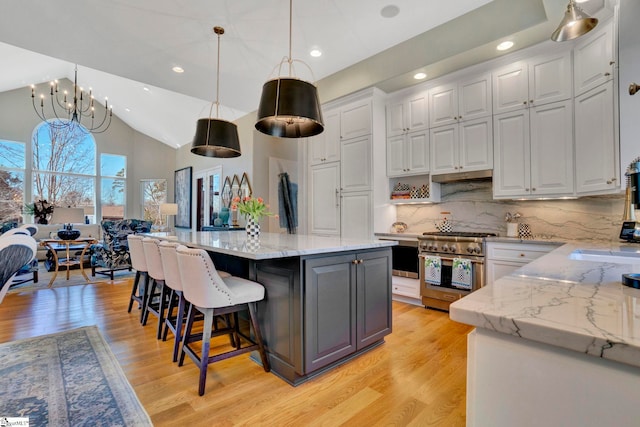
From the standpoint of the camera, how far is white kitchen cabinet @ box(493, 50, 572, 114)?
2836 millimetres

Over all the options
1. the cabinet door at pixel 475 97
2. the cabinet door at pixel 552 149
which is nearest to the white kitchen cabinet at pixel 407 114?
the cabinet door at pixel 475 97

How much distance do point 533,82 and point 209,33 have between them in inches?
139

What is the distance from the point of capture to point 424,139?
3754 mm

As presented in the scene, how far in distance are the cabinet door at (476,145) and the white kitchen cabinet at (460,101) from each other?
0.10 meters

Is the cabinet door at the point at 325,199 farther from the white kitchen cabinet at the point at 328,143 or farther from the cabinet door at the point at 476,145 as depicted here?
the cabinet door at the point at 476,145

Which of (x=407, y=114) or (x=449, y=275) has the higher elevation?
(x=407, y=114)

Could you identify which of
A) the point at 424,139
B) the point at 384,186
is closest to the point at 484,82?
the point at 424,139

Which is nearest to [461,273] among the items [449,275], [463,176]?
[449,275]

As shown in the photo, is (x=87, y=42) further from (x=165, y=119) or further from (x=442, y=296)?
(x=442, y=296)

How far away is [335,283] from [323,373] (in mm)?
631

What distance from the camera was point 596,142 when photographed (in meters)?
2.56

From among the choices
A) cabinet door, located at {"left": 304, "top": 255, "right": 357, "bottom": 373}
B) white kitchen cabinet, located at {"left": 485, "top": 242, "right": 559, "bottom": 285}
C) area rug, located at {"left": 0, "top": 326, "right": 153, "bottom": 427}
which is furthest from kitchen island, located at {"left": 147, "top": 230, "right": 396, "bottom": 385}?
white kitchen cabinet, located at {"left": 485, "top": 242, "right": 559, "bottom": 285}

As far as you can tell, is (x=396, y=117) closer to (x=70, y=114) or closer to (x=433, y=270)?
(x=433, y=270)

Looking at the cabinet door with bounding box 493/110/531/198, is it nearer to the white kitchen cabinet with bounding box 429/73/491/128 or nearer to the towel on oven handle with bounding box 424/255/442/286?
the white kitchen cabinet with bounding box 429/73/491/128
